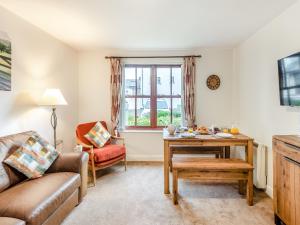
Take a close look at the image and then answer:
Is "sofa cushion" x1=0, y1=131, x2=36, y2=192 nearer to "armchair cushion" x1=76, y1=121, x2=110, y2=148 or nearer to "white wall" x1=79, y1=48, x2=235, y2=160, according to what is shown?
"armchair cushion" x1=76, y1=121, x2=110, y2=148

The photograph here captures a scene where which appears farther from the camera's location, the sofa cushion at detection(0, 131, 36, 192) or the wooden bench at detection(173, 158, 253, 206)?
the wooden bench at detection(173, 158, 253, 206)

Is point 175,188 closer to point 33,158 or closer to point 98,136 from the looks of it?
point 33,158

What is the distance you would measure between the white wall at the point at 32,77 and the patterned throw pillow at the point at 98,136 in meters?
0.55

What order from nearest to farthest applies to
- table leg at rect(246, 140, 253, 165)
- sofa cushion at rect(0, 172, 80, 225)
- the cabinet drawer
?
sofa cushion at rect(0, 172, 80, 225), the cabinet drawer, table leg at rect(246, 140, 253, 165)

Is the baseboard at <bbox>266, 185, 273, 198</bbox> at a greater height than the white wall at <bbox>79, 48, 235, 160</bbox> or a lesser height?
lesser

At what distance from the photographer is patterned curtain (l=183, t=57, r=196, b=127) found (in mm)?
4426

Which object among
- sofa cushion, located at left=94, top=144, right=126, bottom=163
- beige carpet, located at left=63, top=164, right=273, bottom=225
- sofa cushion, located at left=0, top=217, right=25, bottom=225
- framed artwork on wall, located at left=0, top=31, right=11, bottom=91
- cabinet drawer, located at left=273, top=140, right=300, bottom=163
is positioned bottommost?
beige carpet, located at left=63, top=164, right=273, bottom=225

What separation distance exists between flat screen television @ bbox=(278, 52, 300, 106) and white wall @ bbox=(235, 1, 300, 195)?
7.4 inches

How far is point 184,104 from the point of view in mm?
4480

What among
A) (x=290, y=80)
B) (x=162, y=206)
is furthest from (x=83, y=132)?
(x=290, y=80)

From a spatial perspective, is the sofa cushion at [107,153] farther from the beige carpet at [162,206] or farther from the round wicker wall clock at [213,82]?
the round wicker wall clock at [213,82]

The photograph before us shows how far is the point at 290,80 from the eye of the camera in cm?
229

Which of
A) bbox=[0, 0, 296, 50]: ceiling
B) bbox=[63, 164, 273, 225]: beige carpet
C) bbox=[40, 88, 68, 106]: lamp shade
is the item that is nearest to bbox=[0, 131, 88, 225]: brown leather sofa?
bbox=[63, 164, 273, 225]: beige carpet

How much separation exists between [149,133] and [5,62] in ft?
9.49
